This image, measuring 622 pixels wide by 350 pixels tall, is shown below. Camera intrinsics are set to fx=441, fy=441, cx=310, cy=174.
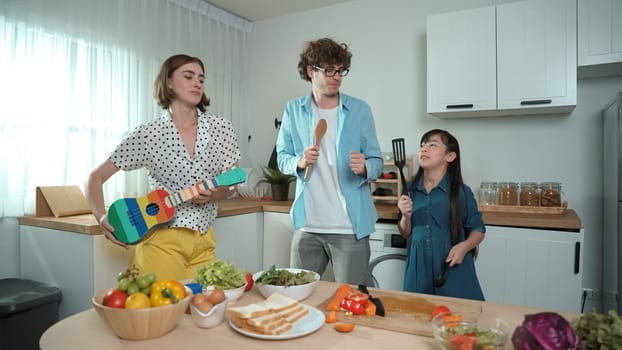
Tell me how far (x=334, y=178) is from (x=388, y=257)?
3.14ft

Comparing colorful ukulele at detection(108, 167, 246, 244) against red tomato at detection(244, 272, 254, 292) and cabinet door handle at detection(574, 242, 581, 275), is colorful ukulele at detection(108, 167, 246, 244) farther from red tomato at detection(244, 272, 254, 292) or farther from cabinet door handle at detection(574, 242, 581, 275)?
cabinet door handle at detection(574, 242, 581, 275)

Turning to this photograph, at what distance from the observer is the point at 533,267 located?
2326mm

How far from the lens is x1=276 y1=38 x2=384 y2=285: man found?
72.1 inches

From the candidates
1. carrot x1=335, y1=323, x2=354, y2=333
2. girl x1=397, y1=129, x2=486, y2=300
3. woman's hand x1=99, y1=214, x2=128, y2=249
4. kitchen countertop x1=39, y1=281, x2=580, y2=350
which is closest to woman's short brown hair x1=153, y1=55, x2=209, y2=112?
woman's hand x1=99, y1=214, x2=128, y2=249

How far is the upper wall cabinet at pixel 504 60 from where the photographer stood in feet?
8.20

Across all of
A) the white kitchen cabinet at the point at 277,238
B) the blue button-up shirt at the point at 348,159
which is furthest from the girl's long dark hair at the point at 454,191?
the white kitchen cabinet at the point at 277,238

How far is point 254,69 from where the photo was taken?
3.99 m

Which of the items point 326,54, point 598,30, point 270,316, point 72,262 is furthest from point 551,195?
point 72,262

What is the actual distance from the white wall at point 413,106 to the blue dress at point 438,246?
1.28 meters

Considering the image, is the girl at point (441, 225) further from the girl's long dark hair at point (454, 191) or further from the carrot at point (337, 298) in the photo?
the carrot at point (337, 298)

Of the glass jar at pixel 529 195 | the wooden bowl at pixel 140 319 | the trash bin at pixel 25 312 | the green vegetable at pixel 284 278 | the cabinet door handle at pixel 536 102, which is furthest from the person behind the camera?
the glass jar at pixel 529 195

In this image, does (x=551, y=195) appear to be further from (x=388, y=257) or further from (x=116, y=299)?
(x=116, y=299)

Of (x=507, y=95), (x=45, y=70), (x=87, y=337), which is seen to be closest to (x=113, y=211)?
(x=87, y=337)

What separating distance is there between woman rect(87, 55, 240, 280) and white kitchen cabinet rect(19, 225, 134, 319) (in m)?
0.49
